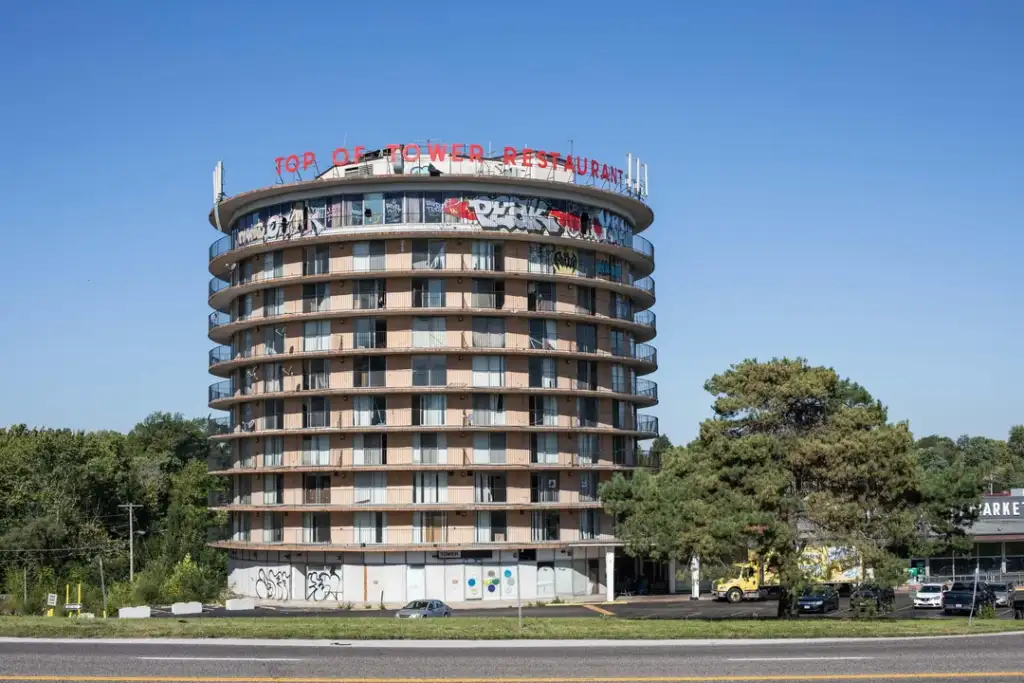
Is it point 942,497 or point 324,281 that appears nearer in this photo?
point 942,497

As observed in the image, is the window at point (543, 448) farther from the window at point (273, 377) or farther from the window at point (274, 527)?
the window at point (273, 377)

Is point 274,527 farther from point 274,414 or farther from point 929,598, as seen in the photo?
point 929,598

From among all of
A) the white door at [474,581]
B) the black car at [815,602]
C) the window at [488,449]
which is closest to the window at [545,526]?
the white door at [474,581]

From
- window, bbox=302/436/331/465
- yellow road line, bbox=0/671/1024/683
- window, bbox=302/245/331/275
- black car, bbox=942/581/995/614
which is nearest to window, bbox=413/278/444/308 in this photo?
window, bbox=302/245/331/275

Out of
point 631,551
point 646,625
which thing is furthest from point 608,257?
point 646,625

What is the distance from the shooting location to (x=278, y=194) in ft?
290

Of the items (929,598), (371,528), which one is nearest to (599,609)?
(371,528)

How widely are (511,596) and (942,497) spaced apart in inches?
1283

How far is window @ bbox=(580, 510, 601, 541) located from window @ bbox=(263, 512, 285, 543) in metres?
21.6

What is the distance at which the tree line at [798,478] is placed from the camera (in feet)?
181

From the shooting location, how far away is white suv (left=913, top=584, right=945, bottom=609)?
7212 cm

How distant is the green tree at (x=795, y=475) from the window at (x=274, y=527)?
37.6 m

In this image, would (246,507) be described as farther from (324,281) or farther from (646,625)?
(646,625)

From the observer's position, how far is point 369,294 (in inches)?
3393
